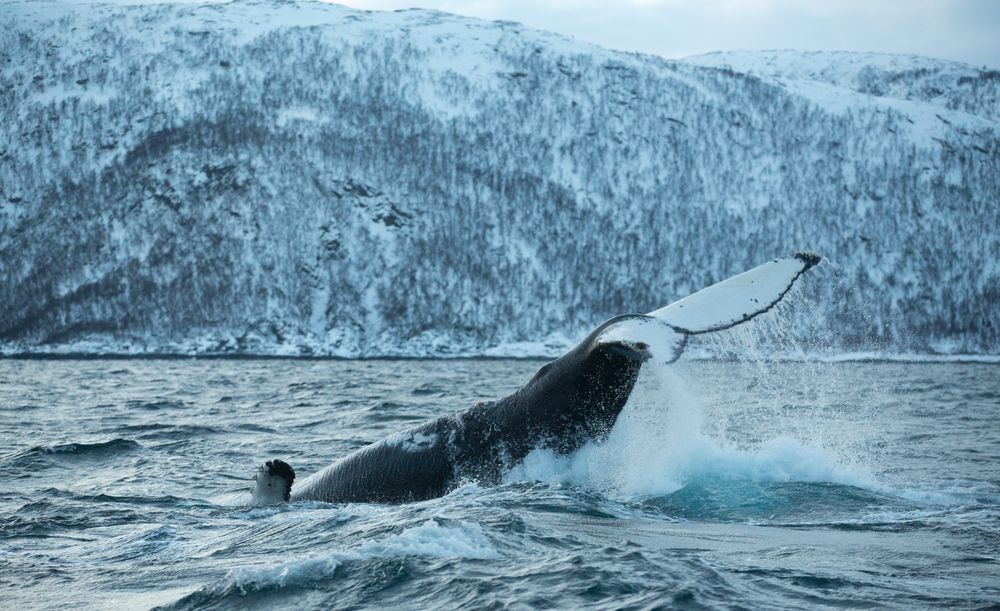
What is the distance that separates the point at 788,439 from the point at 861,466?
0.84m

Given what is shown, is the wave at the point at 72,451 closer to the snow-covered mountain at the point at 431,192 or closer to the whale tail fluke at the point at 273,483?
the whale tail fluke at the point at 273,483

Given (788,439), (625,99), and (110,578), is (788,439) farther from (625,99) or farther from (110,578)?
(625,99)

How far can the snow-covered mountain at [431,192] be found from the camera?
89125 millimetres

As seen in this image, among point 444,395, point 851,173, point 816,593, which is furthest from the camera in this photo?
point 851,173

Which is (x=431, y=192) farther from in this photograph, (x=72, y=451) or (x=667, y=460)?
(x=667, y=460)

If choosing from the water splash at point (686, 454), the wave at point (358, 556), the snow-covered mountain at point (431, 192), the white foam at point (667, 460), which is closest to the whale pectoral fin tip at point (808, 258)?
the water splash at point (686, 454)

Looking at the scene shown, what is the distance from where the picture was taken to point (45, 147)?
10506 cm

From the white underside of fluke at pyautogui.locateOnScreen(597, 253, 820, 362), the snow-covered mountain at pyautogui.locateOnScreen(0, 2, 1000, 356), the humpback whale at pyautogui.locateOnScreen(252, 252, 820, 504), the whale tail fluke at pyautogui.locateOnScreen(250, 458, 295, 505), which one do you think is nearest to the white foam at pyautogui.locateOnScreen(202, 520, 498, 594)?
the humpback whale at pyautogui.locateOnScreen(252, 252, 820, 504)

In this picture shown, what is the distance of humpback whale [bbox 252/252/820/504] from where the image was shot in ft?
21.5

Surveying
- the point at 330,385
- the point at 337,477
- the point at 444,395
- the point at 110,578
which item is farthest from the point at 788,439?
the point at 330,385

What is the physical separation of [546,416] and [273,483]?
2622 mm

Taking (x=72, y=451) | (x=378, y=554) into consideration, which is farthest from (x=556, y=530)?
(x=72, y=451)

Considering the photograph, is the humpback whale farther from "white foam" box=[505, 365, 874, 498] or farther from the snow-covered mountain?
the snow-covered mountain

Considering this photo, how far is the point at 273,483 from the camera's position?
8.84 metres
